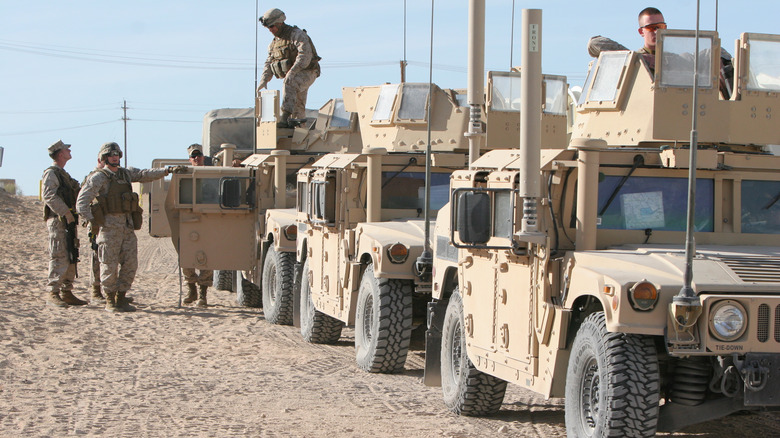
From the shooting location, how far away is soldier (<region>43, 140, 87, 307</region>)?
44.7 feet

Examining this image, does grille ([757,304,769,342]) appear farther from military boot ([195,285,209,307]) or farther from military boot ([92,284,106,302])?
military boot ([92,284,106,302])

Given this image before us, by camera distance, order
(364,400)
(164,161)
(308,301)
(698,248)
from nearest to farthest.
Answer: (698,248) → (364,400) → (308,301) → (164,161)

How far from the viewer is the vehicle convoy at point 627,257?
5.59m

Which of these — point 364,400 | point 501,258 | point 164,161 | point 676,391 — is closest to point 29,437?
point 364,400

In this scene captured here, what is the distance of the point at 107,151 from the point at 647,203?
326 inches

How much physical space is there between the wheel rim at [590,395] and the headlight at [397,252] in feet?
11.0

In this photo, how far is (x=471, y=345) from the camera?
7.65 meters

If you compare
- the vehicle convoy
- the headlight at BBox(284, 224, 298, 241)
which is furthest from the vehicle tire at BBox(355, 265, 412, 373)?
the headlight at BBox(284, 224, 298, 241)

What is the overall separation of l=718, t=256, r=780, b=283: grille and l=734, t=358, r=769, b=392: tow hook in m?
0.44

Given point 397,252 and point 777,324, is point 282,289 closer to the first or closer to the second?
point 397,252

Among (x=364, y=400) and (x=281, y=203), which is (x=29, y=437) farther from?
(x=281, y=203)

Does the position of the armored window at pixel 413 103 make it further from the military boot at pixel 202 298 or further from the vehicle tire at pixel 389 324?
the military boot at pixel 202 298

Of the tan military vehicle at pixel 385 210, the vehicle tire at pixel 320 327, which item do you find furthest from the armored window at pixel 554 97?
the vehicle tire at pixel 320 327

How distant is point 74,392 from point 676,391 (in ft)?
15.3
